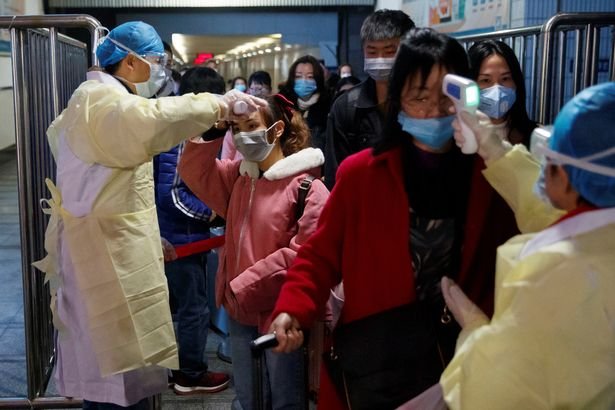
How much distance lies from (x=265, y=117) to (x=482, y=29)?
4377mm

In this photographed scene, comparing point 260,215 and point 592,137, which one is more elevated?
point 592,137

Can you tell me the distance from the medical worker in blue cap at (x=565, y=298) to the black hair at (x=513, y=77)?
4.26 ft

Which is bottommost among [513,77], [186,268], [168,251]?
[186,268]

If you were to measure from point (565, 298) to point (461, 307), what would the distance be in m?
0.32

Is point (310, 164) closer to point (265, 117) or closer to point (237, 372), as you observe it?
point (265, 117)

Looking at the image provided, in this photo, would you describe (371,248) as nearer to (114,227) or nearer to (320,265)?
(320,265)

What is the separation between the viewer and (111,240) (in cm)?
266

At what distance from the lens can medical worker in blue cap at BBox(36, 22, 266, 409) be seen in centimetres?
248

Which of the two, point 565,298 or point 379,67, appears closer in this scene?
point 565,298

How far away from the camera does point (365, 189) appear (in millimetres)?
1925

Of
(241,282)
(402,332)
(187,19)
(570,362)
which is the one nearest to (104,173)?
(241,282)

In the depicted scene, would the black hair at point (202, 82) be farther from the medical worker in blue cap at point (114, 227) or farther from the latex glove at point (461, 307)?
the latex glove at point (461, 307)

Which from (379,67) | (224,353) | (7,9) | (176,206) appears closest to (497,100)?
(379,67)

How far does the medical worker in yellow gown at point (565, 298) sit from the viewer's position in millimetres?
1371
